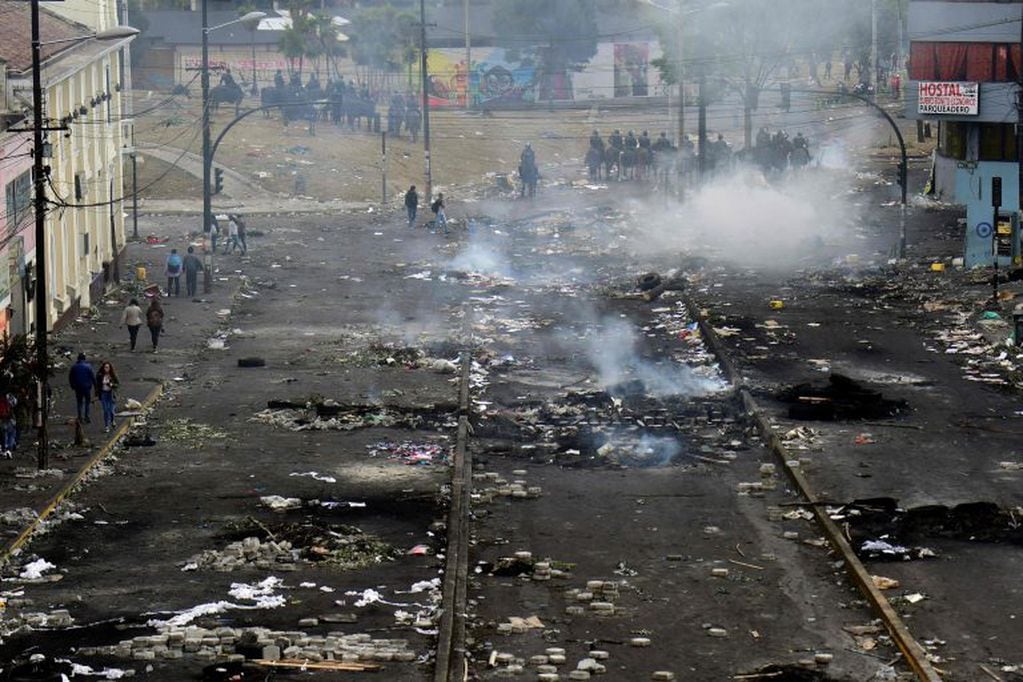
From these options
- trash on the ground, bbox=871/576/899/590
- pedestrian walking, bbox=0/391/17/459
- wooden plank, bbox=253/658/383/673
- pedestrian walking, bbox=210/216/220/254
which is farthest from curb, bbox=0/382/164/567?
pedestrian walking, bbox=210/216/220/254

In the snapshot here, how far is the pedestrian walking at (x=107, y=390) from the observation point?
28.0 meters

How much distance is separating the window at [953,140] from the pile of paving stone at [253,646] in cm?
3224

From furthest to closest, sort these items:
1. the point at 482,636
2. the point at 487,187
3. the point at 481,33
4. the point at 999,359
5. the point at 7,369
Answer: the point at 481,33 → the point at 487,187 → the point at 999,359 → the point at 7,369 → the point at 482,636

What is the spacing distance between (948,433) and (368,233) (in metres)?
27.6

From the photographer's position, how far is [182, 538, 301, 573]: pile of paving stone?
21188 millimetres

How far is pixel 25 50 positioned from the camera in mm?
35281

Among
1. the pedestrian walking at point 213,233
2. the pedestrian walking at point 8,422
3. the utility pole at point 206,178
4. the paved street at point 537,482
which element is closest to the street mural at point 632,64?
the pedestrian walking at point 213,233

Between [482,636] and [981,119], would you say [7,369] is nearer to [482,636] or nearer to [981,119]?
[482,636]

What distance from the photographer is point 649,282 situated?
1682 inches

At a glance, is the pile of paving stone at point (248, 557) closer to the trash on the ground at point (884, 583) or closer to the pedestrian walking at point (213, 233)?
the trash on the ground at point (884, 583)

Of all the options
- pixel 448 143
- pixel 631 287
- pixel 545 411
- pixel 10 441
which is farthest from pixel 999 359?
pixel 448 143

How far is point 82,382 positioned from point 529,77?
2235 inches

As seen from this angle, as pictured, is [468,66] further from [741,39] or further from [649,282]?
[649,282]

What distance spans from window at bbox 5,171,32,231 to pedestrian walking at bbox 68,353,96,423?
5.09 metres
